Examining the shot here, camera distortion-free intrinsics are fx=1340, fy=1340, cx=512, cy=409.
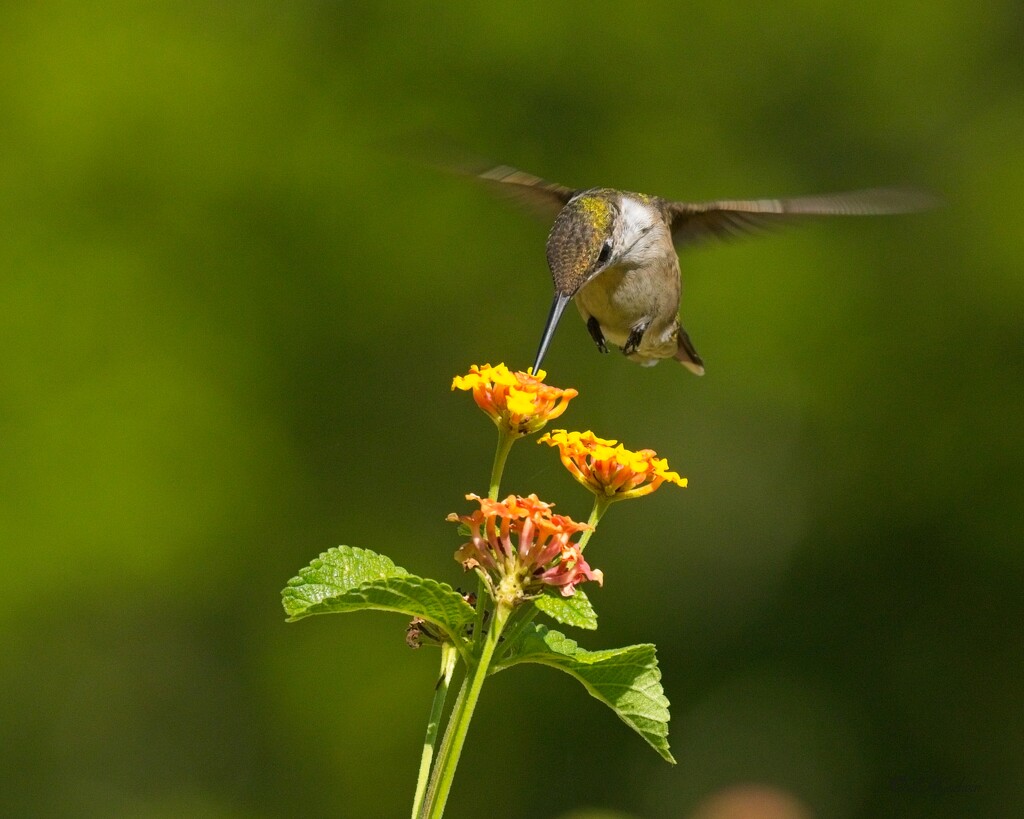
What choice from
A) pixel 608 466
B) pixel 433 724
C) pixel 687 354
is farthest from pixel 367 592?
pixel 687 354

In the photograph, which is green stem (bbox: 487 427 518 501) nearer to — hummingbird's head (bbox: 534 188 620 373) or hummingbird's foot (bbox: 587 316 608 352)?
hummingbird's head (bbox: 534 188 620 373)

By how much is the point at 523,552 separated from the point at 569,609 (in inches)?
5.1

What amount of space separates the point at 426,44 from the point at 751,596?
2853 millimetres

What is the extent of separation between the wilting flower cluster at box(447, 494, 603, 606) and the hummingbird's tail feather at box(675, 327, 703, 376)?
189 centimetres

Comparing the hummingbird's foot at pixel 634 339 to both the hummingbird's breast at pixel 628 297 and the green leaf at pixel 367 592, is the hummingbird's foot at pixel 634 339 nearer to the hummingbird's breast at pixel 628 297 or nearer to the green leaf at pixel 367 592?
the hummingbird's breast at pixel 628 297

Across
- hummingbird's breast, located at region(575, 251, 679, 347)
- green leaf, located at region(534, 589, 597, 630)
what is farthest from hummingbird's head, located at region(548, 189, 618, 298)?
green leaf, located at region(534, 589, 597, 630)

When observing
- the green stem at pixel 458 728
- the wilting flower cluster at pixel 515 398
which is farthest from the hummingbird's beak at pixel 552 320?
the green stem at pixel 458 728

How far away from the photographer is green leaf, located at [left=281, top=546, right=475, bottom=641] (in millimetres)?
1498

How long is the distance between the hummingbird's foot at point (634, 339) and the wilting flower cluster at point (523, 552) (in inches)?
56.9

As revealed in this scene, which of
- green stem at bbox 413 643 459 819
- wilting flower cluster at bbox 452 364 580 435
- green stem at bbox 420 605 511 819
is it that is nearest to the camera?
green stem at bbox 420 605 511 819

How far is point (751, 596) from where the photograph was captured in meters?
5.73

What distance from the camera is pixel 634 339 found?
298cm

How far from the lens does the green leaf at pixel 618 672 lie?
1.58 m

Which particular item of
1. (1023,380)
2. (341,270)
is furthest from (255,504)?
(1023,380)
